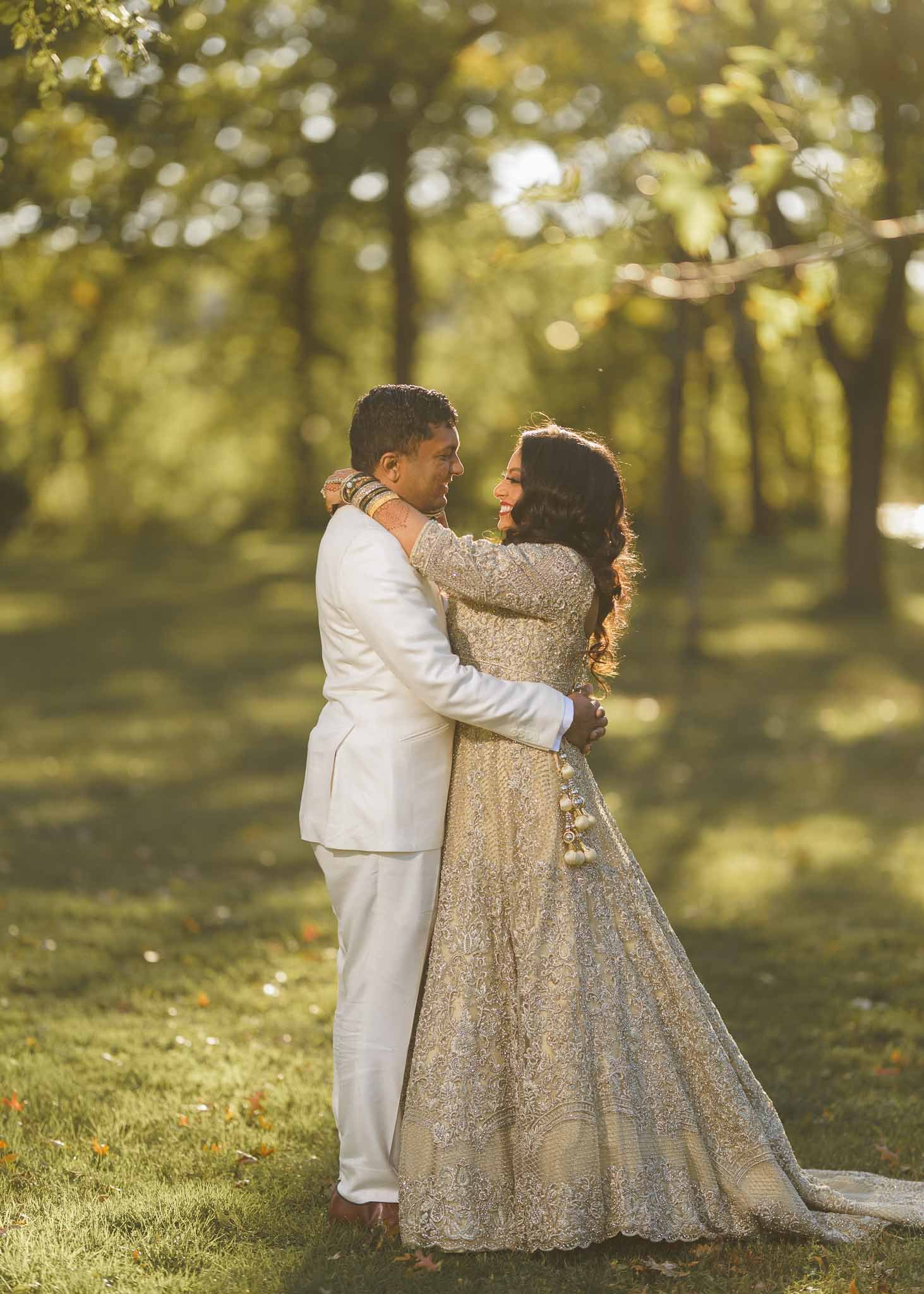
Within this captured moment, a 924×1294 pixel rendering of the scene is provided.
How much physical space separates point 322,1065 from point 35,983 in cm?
173

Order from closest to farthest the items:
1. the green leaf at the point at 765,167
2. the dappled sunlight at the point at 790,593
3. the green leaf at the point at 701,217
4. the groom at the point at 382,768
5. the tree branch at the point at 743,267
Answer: the groom at the point at 382,768, the tree branch at the point at 743,267, the green leaf at the point at 765,167, the green leaf at the point at 701,217, the dappled sunlight at the point at 790,593

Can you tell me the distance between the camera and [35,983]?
6.85 m

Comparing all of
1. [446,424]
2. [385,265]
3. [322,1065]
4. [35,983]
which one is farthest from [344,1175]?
[385,265]

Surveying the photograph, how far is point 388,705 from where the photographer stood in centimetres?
419

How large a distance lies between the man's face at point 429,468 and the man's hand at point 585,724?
2.38 feet

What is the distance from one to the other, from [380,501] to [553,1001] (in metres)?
1.51

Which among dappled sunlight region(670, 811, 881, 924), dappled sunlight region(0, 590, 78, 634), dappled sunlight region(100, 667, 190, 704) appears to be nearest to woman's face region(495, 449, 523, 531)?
dappled sunlight region(670, 811, 881, 924)

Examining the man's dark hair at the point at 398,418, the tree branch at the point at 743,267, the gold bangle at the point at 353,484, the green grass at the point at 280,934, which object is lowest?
the green grass at the point at 280,934

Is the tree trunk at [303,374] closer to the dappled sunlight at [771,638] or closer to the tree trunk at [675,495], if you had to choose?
the tree trunk at [675,495]

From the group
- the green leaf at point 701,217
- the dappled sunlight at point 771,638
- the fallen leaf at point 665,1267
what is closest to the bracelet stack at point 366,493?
the fallen leaf at point 665,1267

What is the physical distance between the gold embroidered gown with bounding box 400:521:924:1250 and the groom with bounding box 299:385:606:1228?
0.28ft

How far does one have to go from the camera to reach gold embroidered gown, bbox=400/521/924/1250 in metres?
4.06

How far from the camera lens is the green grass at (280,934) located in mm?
4199

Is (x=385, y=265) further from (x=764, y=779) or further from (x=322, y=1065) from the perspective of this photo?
(x=322, y=1065)
